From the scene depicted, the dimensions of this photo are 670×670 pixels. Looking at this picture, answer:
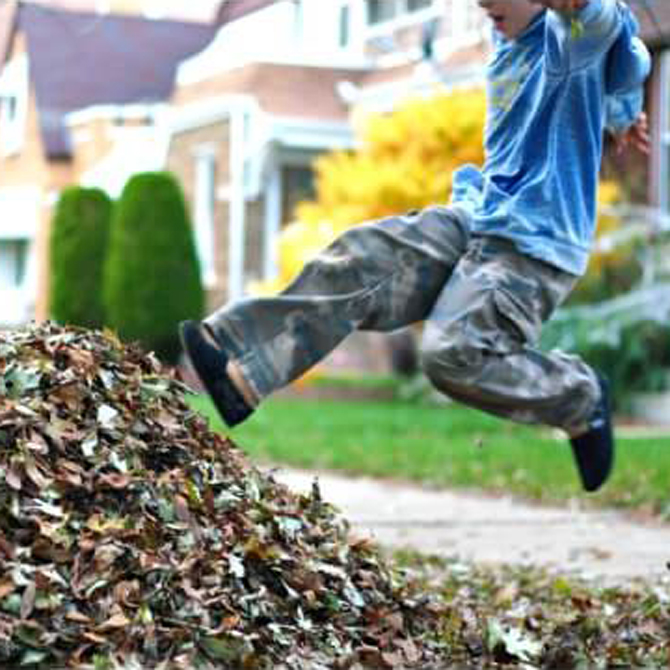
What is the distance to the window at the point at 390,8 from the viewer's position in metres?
23.1

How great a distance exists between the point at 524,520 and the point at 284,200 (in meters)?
17.7

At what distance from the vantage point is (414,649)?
3.64 metres

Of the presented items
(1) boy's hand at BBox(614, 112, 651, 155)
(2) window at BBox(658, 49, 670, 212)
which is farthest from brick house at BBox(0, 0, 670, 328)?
(1) boy's hand at BBox(614, 112, 651, 155)

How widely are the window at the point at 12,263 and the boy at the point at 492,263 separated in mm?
32607

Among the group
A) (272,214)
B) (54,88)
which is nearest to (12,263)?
(54,88)

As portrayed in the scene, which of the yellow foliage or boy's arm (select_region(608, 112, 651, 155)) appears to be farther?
the yellow foliage

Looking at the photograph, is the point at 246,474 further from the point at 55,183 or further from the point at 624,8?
the point at 55,183

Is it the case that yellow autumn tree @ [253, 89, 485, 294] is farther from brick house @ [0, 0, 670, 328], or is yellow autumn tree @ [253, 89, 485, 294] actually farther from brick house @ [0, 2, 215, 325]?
brick house @ [0, 2, 215, 325]

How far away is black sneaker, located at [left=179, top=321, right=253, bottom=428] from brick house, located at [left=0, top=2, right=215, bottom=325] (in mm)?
28208

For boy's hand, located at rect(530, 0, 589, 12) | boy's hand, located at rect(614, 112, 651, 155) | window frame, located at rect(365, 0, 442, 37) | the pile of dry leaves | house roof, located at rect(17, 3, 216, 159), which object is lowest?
house roof, located at rect(17, 3, 216, 159)

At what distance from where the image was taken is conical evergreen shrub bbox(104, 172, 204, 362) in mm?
20938

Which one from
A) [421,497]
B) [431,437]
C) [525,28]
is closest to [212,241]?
[431,437]

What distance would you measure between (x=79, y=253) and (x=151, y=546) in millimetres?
20362

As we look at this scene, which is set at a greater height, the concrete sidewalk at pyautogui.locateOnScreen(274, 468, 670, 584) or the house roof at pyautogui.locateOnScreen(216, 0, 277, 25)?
the house roof at pyautogui.locateOnScreen(216, 0, 277, 25)
